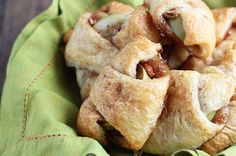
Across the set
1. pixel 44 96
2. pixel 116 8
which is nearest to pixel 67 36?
pixel 116 8

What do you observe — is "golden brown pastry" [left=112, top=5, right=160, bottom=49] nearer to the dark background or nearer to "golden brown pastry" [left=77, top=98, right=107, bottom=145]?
"golden brown pastry" [left=77, top=98, right=107, bottom=145]

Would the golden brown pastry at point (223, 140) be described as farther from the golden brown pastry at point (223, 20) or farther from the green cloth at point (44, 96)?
the golden brown pastry at point (223, 20)

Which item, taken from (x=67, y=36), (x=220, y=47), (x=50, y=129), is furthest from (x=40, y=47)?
(x=220, y=47)

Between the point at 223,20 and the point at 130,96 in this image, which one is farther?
the point at 223,20

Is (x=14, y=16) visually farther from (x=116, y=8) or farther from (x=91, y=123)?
(x=91, y=123)

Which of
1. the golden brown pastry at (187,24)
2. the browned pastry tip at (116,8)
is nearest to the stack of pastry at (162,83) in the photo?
the golden brown pastry at (187,24)

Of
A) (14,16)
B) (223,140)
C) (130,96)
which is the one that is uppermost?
(130,96)
